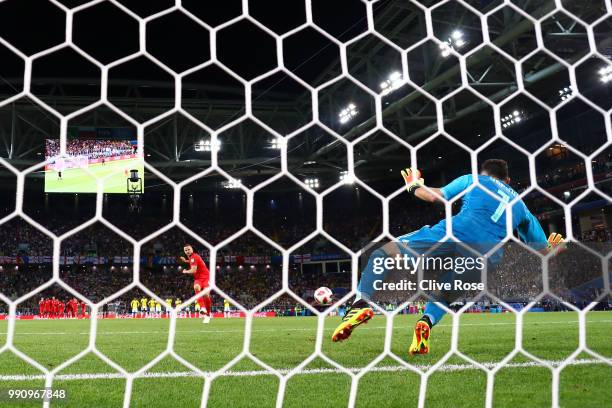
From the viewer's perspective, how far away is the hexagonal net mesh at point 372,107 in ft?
5.75

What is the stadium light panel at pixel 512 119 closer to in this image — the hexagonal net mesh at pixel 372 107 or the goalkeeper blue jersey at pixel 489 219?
the hexagonal net mesh at pixel 372 107

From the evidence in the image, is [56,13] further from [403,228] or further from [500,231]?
[403,228]

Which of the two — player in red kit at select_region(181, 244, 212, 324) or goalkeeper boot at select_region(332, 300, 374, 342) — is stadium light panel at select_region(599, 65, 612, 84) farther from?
goalkeeper boot at select_region(332, 300, 374, 342)

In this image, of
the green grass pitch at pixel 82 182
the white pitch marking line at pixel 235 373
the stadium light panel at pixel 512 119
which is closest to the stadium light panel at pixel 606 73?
the stadium light panel at pixel 512 119

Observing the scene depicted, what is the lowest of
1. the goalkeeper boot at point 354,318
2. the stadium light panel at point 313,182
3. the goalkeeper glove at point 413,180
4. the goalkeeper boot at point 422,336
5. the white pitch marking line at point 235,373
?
the white pitch marking line at point 235,373

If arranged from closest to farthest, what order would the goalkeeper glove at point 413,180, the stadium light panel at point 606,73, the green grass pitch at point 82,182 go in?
the goalkeeper glove at point 413,180
the green grass pitch at point 82,182
the stadium light panel at point 606,73

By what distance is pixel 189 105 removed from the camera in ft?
61.8

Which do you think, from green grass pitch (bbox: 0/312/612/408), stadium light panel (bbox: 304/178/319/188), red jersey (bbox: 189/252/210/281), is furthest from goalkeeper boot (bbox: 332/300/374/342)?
stadium light panel (bbox: 304/178/319/188)

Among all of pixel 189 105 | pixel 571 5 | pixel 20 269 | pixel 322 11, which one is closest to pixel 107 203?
pixel 20 269

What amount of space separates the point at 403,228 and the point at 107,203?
58.0 feet

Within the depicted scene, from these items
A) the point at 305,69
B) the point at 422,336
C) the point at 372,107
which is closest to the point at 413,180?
the point at 422,336

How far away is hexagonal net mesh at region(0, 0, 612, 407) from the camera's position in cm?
175

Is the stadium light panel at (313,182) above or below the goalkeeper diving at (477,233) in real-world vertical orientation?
above

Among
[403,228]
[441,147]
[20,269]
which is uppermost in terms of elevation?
[441,147]
